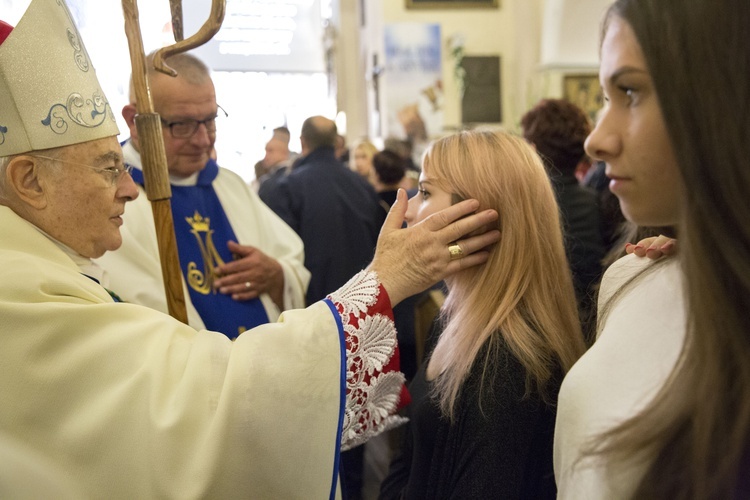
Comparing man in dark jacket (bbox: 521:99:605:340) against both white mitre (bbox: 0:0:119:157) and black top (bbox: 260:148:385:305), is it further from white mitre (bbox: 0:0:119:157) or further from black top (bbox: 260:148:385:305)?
white mitre (bbox: 0:0:119:157)

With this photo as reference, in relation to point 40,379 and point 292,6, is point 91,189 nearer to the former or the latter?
point 40,379

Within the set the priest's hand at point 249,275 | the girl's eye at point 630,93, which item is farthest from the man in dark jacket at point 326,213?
the girl's eye at point 630,93

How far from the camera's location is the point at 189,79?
248cm

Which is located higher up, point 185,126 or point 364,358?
point 185,126

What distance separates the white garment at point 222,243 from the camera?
230 centimetres

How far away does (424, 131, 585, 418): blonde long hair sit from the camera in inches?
63.2

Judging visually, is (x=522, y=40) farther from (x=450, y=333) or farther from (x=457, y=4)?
(x=450, y=333)

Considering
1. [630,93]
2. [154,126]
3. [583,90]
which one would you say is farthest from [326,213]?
[583,90]

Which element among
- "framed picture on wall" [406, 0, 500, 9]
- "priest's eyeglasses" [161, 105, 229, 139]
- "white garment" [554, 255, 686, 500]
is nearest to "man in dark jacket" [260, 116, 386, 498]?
"priest's eyeglasses" [161, 105, 229, 139]

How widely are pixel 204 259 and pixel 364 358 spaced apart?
129 centimetres

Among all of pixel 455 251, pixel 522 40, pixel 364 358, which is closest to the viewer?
pixel 364 358

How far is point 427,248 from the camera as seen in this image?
5.13 ft

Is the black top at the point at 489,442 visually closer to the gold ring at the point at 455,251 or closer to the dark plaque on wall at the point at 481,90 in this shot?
the gold ring at the point at 455,251

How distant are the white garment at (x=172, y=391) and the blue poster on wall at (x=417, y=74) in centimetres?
815
